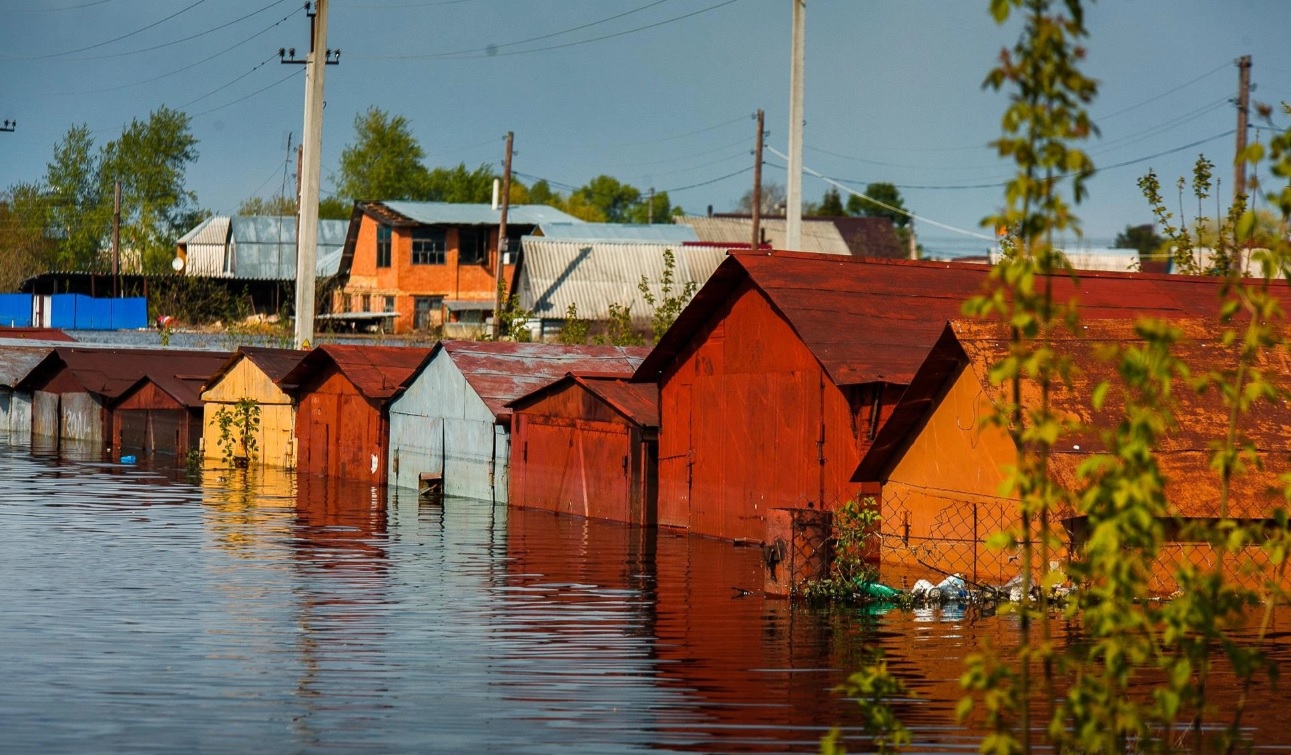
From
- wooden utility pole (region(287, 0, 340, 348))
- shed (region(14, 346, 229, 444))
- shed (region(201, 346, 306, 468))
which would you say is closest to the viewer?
wooden utility pole (region(287, 0, 340, 348))

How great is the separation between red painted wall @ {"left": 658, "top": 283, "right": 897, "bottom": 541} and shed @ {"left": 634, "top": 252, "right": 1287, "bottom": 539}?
0.02 meters

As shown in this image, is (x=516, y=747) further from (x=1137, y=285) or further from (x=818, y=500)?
(x=1137, y=285)

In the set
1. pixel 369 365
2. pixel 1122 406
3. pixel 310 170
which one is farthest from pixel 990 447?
pixel 310 170

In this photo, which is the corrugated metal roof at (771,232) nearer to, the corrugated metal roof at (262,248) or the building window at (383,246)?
the building window at (383,246)

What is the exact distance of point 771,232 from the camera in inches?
3378

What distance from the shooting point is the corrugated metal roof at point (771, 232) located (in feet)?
266

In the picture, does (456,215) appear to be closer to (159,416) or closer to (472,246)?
(472,246)

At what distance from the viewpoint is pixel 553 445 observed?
2830cm

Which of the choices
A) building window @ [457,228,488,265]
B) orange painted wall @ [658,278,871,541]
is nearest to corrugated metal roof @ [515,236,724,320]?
building window @ [457,228,488,265]

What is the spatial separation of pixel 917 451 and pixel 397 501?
14.0 m

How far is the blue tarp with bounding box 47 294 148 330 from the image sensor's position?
2810 inches

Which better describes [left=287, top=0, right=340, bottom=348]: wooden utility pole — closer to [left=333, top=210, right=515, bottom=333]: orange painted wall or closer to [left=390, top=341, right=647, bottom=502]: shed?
[left=390, top=341, right=647, bottom=502]: shed

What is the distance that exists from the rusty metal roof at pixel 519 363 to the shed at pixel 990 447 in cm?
1064

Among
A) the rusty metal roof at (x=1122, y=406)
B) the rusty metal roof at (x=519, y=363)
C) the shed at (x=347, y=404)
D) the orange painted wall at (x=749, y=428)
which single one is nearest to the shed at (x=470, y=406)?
the rusty metal roof at (x=519, y=363)
